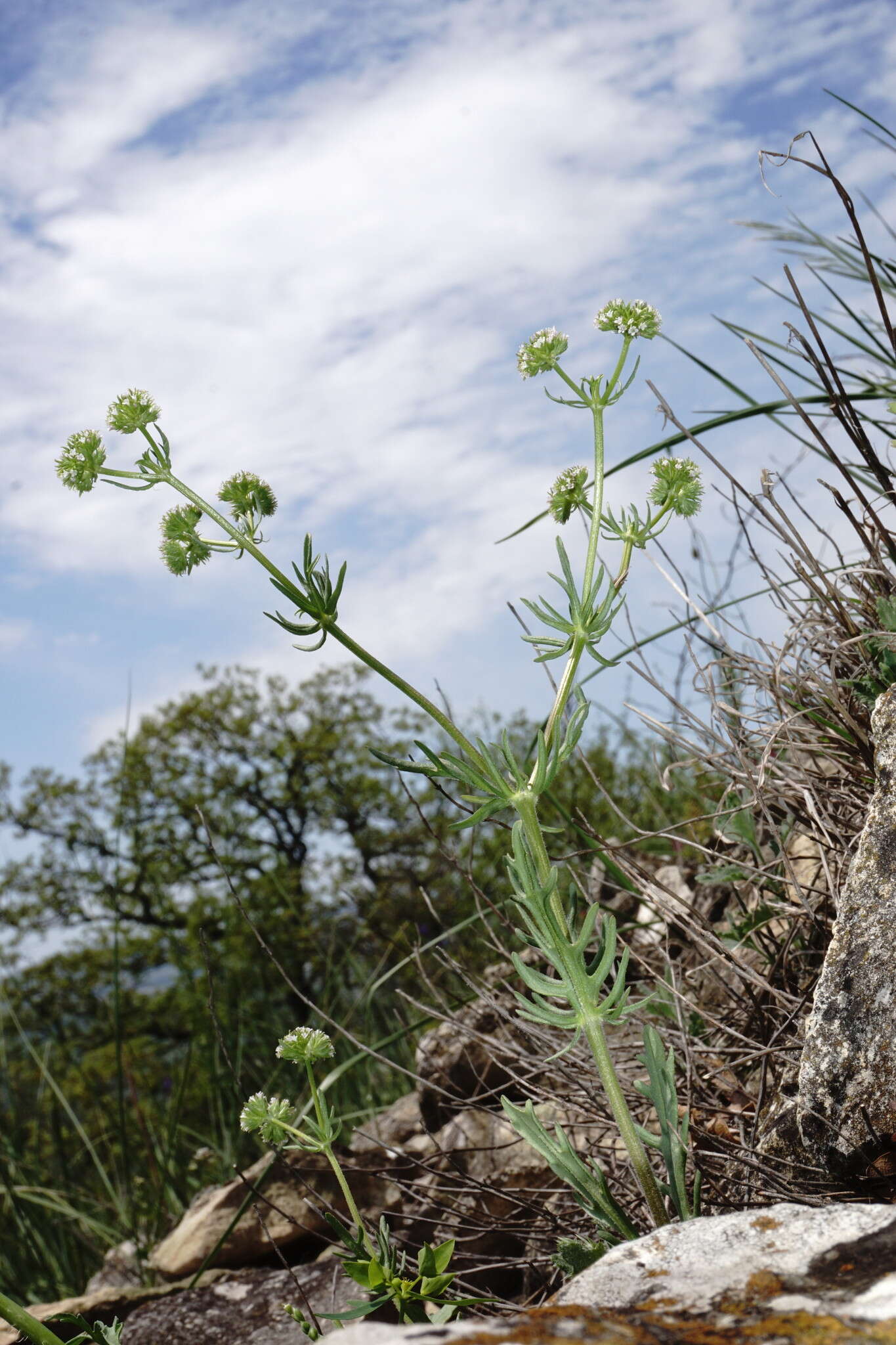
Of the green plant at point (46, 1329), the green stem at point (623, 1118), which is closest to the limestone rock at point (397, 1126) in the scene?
the green plant at point (46, 1329)

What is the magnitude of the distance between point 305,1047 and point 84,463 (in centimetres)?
125

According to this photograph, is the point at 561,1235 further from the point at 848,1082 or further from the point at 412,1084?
the point at 412,1084

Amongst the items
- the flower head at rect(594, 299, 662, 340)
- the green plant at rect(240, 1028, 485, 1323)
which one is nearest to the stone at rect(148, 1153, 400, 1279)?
the green plant at rect(240, 1028, 485, 1323)

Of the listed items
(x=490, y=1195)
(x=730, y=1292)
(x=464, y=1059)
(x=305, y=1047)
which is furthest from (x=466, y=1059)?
(x=730, y=1292)

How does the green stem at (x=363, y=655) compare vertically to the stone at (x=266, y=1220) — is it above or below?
above

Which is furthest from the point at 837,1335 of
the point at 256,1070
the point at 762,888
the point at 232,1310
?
the point at 256,1070

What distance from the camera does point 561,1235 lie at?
2322 mm

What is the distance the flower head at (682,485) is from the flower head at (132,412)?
3.30ft

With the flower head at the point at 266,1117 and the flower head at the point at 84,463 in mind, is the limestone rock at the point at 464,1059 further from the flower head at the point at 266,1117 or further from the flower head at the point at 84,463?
the flower head at the point at 84,463

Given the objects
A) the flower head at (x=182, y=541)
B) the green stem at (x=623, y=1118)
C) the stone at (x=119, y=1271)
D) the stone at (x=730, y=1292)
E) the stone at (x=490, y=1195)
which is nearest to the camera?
the stone at (x=730, y=1292)

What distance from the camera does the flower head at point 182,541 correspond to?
2.02 m

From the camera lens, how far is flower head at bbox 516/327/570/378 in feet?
6.98

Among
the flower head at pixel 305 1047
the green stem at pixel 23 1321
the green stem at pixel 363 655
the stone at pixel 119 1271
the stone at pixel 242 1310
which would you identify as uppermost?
the green stem at pixel 363 655

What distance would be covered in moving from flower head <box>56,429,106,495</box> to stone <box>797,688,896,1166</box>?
65.0 inches
